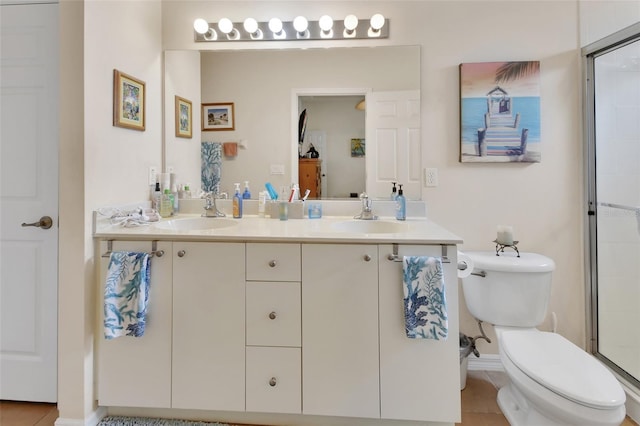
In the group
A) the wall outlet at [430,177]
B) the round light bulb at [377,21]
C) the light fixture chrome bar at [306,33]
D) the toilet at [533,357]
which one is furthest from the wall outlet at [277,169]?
the toilet at [533,357]

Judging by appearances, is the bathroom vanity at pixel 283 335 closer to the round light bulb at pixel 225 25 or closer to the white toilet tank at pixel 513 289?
the white toilet tank at pixel 513 289

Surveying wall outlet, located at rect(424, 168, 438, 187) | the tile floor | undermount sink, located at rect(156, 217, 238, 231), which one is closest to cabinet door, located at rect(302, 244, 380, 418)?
the tile floor

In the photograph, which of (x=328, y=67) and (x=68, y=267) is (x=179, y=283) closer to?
(x=68, y=267)

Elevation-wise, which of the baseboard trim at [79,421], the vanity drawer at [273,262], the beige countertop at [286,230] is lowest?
the baseboard trim at [79,421]

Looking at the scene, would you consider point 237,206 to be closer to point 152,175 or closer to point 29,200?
point 152,175

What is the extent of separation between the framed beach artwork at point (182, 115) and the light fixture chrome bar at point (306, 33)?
0.39 m

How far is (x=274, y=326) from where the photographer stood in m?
1.43

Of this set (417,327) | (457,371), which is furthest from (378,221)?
(457,371)

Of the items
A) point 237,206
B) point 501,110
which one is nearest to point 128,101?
point 237,206

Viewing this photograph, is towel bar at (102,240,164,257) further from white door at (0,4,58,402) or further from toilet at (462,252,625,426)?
toilet at (462,252,625,426)

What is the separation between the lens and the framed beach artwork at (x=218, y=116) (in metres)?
2.05

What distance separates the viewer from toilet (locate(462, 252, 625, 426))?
119cm

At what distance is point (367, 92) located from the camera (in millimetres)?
1967

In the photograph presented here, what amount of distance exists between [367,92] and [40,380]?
89.2 inches
